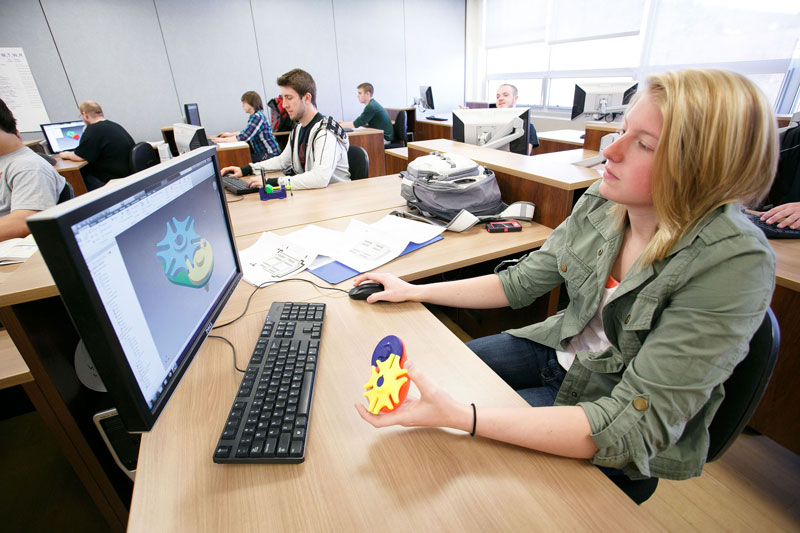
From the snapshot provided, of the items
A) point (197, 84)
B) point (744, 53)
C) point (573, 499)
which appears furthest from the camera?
point (197, 84)

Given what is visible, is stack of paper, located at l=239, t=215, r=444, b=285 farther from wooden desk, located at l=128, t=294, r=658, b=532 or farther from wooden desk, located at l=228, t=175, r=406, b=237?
wooden desk, located at l=128, t=294, r=658, b=532

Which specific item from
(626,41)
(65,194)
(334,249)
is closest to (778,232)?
(334,249)

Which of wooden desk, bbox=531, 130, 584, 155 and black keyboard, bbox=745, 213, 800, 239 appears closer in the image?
black keyboard, bbox=745, 213, 800, 239

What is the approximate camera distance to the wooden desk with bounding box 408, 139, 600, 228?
4.82 ft

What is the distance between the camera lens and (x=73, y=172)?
3.59 meters

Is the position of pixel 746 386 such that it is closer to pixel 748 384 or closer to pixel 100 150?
pixel 748 384

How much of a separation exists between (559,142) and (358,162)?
6.79ft

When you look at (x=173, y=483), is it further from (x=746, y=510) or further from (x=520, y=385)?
(x=746, y=510)

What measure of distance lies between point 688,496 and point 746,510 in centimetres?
17

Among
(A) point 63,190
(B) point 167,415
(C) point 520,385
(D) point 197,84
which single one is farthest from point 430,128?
(B) point 167,415

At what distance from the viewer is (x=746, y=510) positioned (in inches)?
50.1

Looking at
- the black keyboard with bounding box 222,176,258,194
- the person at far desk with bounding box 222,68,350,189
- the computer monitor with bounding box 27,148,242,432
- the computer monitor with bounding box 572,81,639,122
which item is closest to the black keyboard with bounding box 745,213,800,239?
the computer monitor with bounding box 572,81,639,122

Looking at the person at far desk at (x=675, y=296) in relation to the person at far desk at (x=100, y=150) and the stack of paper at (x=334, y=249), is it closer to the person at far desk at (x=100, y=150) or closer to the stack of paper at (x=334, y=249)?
the stack of paper at (x=334, y=249)

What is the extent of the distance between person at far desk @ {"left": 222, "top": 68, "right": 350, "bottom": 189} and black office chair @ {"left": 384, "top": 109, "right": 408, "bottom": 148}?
2860 mm
